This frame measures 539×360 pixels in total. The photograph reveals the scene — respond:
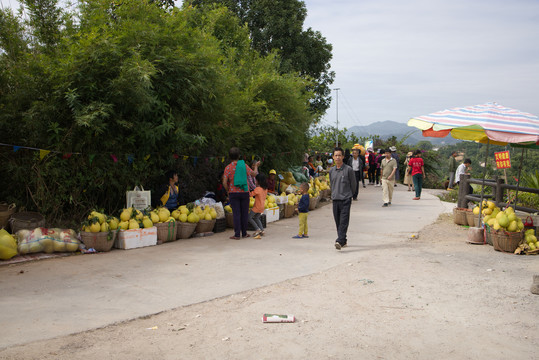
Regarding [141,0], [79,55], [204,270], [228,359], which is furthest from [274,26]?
[228,359]

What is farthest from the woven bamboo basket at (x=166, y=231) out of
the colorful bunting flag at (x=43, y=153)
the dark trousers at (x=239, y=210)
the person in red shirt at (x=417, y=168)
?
the person in red shirt at (x=417, y=168)

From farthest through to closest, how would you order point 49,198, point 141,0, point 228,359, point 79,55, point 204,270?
point 141,0, point 49,198, point 79,55, point 204,270, point 228,359

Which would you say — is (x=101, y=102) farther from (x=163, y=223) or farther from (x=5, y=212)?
(x=5, y=212)

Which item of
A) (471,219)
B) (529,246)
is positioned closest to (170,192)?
(529,246)

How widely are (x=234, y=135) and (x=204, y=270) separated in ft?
18.0

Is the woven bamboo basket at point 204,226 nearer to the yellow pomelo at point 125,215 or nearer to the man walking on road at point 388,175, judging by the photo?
Answer: the yellow pomelo at point 125,215

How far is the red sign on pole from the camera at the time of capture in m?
9.92

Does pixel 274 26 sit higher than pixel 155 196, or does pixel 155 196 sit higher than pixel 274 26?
pixel 274 26

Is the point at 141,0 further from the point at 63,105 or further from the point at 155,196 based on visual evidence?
the point at 155,196

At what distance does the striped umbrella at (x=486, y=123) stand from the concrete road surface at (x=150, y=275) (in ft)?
8.18

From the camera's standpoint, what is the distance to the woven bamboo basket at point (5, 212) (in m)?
8.11

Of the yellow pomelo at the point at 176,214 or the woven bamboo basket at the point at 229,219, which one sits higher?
the yellow pomelo at the point at 176,214

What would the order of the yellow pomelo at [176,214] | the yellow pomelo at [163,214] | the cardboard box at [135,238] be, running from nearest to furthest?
the cardboard box at [135,238]
the yellow pomelo at [163,214]
the yellow pomelo at [176,214]

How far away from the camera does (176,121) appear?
30.9 ft
